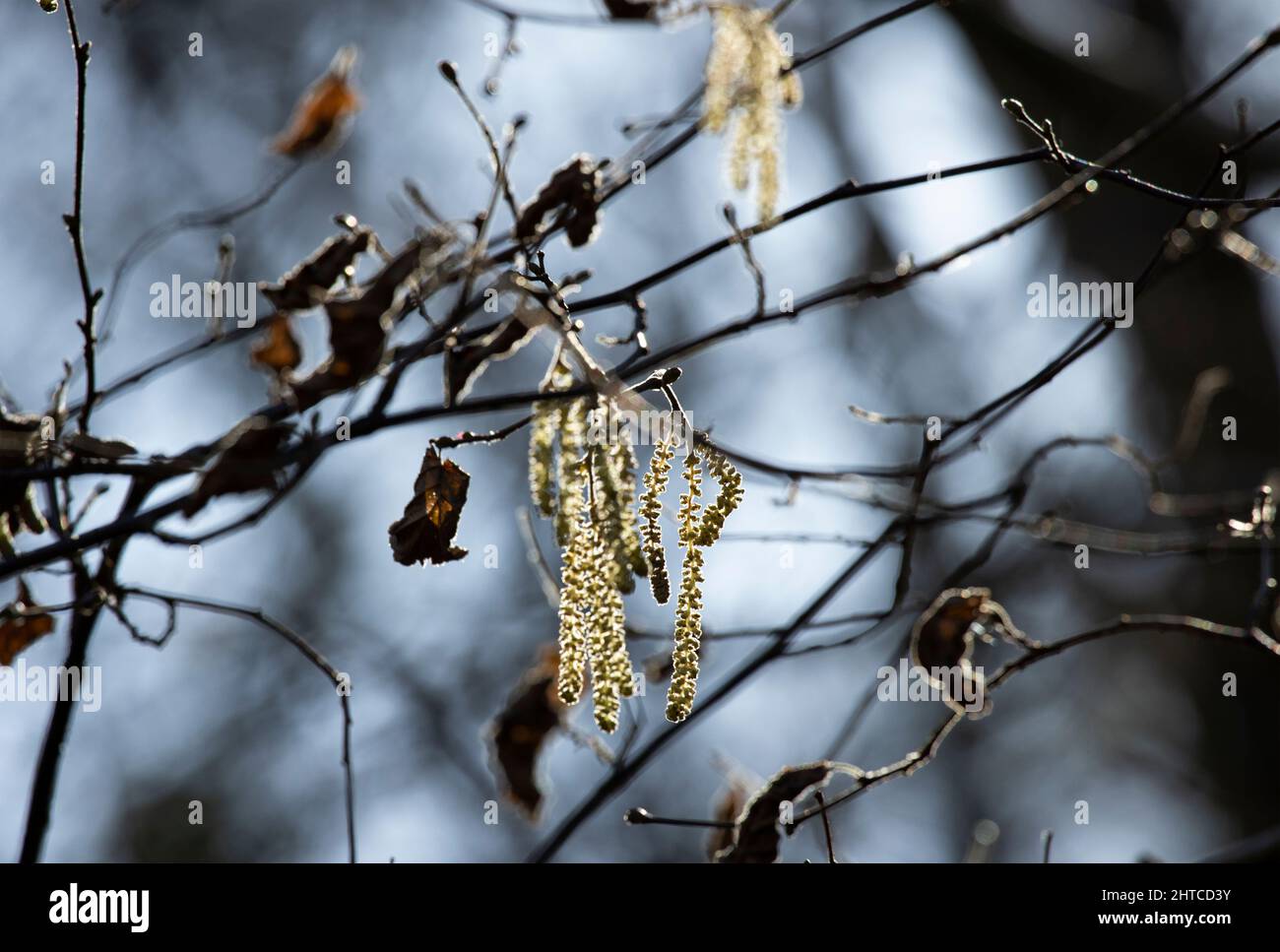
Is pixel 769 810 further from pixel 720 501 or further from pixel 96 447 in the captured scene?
pixel 96 447

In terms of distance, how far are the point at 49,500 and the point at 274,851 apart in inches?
229

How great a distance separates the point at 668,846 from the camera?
689 centimetres

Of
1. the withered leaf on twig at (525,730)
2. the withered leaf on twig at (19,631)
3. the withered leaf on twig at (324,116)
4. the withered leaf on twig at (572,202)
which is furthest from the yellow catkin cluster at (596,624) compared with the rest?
the withered leaf on twig at (324,116)

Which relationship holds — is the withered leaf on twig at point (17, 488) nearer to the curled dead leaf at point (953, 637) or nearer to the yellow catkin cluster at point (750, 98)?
the yellow catkin cluster at point (750, 98)

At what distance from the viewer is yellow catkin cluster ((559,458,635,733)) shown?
114cm

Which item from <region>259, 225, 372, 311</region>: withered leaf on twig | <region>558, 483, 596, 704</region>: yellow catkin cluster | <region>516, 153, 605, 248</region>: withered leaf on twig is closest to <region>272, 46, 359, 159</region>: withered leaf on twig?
<region>259, 225, 372, 311</region>: withered leaf on twig

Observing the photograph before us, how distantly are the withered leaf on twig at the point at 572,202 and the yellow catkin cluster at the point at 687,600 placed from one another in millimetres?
468

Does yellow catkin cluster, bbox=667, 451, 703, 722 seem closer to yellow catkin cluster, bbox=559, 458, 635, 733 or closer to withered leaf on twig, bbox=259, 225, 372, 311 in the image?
yellow catkin cluster, bbox=559, 458, 635, 733

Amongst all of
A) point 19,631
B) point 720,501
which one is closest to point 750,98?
point 720,501

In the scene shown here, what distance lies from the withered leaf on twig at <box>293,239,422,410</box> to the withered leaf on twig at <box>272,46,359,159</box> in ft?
2.75

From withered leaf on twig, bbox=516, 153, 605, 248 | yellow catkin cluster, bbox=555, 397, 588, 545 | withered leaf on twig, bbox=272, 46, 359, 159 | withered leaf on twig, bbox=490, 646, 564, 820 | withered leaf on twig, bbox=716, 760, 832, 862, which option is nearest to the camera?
yellow catkin cluster, bbox=555, 397, 588, 545

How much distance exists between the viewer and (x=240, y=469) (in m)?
1.27
